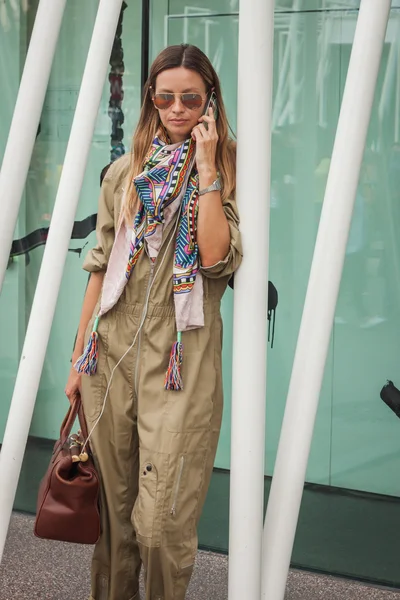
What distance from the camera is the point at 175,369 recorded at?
110 inches

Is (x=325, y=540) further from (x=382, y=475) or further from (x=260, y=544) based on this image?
(x=260, y=544)

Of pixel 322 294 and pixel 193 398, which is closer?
pixel 322 294

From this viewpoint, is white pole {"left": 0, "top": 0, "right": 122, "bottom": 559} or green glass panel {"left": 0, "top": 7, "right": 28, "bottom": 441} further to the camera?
green glass panel {"left": 0, "top": 7, "right": 28, "bottom": 441}

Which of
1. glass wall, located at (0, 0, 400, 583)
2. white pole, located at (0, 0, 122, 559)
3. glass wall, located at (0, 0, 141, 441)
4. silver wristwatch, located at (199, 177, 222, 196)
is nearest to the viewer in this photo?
silver wristwatch, located at (199, 177, 222, 196)

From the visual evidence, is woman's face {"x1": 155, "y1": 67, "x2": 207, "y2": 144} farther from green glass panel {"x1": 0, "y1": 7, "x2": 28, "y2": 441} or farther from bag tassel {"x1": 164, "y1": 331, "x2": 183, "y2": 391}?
green glass panel {"x1": 0, "y1": 7, "x2": 28, "y2": 441}

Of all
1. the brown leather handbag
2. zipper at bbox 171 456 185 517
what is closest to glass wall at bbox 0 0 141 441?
the brown leather handbag

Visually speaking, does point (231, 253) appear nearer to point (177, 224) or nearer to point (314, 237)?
point (177, 224)

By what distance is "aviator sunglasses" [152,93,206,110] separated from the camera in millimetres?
2779

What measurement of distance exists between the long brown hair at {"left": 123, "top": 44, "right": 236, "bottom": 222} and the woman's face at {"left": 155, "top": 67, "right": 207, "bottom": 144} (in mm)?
19

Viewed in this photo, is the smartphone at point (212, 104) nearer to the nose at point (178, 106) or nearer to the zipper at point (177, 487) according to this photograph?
the nose at point (178, 106)

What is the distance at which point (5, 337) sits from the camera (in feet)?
18.4

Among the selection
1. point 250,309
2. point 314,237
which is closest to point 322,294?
point 250,309

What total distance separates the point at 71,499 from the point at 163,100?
1191 millimetres

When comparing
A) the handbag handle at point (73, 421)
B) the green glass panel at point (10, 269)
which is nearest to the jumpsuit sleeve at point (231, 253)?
the handbag handle at point (73, 421)
